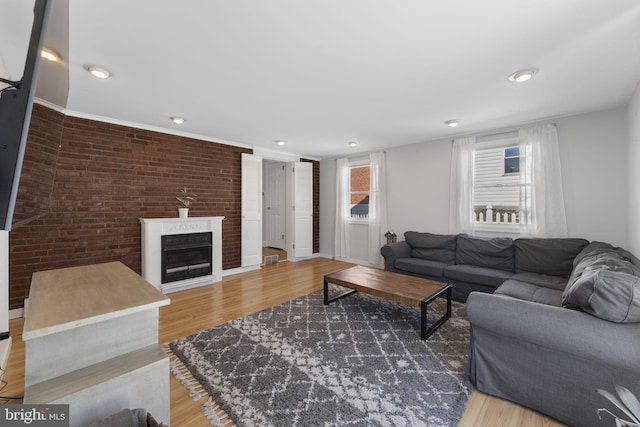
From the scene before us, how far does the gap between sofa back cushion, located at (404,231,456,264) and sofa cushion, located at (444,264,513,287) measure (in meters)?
0.30

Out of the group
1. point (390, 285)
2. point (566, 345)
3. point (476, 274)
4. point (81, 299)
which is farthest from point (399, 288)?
point (81, 299)

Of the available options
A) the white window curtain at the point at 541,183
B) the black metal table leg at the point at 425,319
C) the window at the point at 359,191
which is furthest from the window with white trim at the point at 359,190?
the black metal table leg at the point at 425,319

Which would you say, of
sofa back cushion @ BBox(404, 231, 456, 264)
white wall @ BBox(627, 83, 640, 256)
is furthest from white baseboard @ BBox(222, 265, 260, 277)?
white wall @ BBox(627, 83, 640, 256)

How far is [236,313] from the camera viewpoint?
3.08 m

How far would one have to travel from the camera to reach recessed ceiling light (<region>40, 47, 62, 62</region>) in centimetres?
81

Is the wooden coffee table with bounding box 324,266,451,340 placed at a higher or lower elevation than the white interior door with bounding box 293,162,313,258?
lower

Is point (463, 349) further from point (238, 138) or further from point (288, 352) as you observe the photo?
point (238, 138)

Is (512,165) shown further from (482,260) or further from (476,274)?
(476,274)

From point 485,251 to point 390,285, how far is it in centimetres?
171

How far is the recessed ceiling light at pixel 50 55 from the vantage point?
2.64 feet

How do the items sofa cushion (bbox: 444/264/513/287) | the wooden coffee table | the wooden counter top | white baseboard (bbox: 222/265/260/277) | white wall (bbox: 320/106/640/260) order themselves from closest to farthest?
the wooden counter top, the wooden coffee table, white wall (bbox: 320/106/640/260), sofa cushion (bbox: 444/264/513/287), white baseboard (bbox: 222/265/260/277)

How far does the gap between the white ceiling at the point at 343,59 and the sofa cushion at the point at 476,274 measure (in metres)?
1.94

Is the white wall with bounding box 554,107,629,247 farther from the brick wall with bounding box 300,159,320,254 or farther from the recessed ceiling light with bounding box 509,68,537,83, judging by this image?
the brick wall with bounding box 300,159,320,254

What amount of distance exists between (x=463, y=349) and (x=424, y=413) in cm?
91
